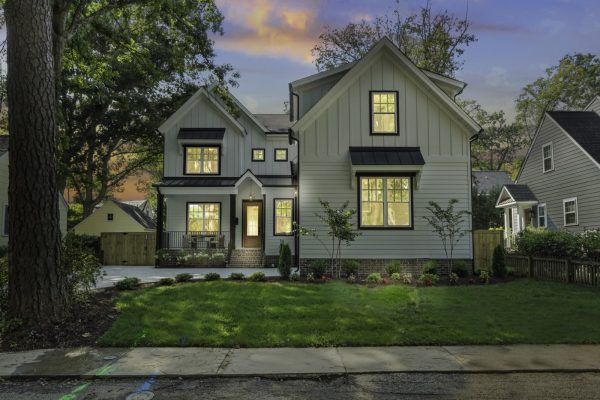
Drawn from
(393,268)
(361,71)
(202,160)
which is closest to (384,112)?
(361,71)

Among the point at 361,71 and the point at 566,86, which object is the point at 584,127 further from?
the point at 566,86

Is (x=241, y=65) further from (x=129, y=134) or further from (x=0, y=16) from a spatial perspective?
(x=129, y=134)

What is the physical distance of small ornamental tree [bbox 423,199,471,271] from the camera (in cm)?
1348

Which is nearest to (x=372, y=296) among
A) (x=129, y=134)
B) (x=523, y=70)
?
(x=129, y=134)

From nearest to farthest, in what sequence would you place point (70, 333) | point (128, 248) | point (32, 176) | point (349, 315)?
1. point (70, 333)
2. point (32, 176)
3. point (349, 315)
4. point (128, 248)

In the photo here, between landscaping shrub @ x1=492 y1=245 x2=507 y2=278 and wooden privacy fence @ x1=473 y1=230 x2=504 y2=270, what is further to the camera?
wooden privacy fence @ x1=473 y1=230 x2=504 y2=270

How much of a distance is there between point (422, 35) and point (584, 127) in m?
10.4

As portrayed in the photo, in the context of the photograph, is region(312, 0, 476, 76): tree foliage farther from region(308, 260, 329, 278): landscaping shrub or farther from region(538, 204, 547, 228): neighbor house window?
region(308, 260, 329, 278): landscaping shrub

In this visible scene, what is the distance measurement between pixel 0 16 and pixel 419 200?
42.2 feet

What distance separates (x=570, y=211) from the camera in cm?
2153

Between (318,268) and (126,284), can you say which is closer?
(126,284)

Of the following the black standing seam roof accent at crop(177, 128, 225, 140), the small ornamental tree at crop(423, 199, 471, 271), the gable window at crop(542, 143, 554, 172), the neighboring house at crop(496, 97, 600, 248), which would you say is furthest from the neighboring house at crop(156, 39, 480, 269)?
the gable window at crop(542, 143, 554, 172)

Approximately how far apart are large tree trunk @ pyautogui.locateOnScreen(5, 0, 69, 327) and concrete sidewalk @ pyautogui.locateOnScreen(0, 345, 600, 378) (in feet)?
4.33

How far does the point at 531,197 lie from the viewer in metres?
24.6
